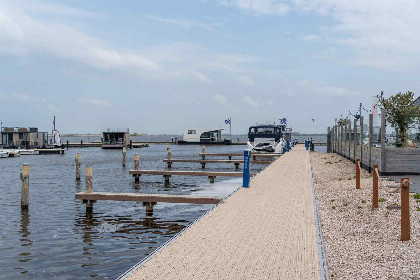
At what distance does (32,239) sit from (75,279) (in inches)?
180

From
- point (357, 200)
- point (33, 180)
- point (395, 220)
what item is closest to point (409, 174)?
point (357, 200)

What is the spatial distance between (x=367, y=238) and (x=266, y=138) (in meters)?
38.9

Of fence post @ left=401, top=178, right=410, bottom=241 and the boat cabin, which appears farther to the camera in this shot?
the boat cabin

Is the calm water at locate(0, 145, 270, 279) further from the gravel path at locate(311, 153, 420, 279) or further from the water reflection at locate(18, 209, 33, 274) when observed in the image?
the gravel path at locate(311, 153, 420, 279)

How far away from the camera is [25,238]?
44.7 feet

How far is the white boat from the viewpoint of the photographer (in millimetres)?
48000

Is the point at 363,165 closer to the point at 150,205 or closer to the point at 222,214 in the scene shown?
the point at 150,205

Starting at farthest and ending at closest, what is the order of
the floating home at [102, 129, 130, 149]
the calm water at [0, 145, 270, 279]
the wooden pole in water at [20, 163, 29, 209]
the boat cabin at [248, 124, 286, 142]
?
1. the floating home at [102, 129, 130, 149]
2. the boat cabin at [248, 124, 286, 142]
3. the wooden pole in water at [20, 163, 29, 209]
4. the calm water at [0, 145, 270, 279]

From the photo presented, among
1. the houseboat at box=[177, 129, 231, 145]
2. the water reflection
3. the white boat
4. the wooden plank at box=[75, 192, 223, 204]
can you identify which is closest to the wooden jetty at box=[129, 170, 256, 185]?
the wooden plank at box=[75, 192, 223, 204]

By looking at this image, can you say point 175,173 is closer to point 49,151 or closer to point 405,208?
point 405,208

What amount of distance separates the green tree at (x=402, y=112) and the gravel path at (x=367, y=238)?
24.0m

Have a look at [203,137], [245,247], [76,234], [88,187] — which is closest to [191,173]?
[88,187]

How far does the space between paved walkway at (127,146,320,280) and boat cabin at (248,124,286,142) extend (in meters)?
36.1

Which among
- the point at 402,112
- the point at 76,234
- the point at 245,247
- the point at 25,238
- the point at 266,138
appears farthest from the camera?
the point at 266,138
